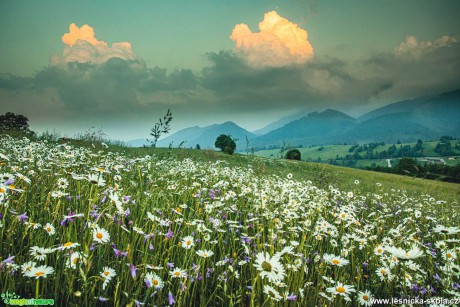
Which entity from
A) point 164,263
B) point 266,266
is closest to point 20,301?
point 164,263

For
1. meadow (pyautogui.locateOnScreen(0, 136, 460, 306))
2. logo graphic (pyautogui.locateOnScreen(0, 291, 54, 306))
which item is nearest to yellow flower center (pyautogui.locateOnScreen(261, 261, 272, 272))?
meadow (pyautogui.locateOnScreen(0, 136, 460, 306))

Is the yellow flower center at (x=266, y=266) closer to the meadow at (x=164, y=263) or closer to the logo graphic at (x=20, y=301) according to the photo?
the meadow at (x=164, y=263)

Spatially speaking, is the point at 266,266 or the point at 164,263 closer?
the point at 266,266

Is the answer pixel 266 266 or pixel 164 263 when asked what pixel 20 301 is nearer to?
pixel 164 263

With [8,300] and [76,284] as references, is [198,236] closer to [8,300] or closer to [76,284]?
A: [76,284]

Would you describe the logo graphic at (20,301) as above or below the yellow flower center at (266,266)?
below

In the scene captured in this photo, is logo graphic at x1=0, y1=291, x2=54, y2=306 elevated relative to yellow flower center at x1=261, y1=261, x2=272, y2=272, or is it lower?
lower

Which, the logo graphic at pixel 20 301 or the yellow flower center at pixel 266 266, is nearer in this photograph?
the logo graphic at pixel 20 301

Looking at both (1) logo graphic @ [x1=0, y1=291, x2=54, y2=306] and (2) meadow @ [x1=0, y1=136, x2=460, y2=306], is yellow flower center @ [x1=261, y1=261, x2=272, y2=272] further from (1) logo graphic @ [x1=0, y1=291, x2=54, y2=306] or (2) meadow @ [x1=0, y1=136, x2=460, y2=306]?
(1) logo graphic @ [x1=0, y1=291, x2=54, y2=306]

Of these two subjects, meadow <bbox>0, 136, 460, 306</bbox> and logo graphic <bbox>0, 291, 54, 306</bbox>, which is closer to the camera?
logo graphic <bbox>0, 291, 54, 306</bbox>

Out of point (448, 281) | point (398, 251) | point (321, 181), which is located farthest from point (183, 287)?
point (321, 181)

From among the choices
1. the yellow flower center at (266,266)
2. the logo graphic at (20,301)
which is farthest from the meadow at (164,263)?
the logo graphic at (20,301)

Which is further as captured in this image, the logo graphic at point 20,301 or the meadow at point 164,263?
the meadow at point 164,263

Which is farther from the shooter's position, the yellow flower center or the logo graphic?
the yellow flower center
